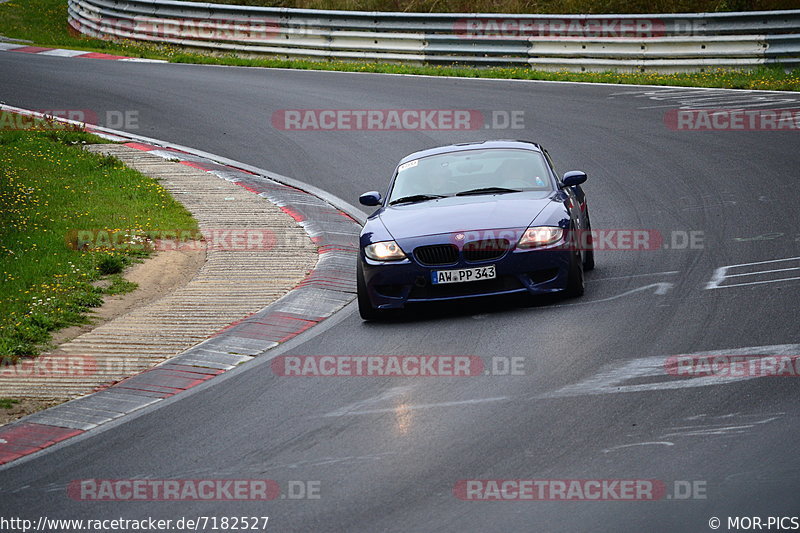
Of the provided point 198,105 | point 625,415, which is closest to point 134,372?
point 625,415

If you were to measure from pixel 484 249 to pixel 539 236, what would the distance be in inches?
19.7

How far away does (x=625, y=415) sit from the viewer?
6.79 metres

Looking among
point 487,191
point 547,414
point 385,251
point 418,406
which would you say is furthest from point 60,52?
point 547,414

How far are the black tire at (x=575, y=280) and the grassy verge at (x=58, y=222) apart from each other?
437cm

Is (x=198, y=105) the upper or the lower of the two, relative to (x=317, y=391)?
upper

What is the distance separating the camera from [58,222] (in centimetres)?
1329

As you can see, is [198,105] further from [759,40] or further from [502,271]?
[502,271]

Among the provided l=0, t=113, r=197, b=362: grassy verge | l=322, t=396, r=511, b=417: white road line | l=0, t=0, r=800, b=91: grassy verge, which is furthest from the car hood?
l=0, t=0, r=800, b=91: grassy verge

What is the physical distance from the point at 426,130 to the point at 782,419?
43.8 ft

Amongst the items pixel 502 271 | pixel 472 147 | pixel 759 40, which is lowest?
pixel 502 271

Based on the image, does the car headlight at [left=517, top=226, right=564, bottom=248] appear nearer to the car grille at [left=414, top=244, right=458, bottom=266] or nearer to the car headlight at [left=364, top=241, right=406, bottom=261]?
the car grille at [left=414, top=244, right=458, bottom=266]

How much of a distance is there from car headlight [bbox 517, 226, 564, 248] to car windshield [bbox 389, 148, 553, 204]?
1.06 metres

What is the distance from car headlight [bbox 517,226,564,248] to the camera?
31.3ft

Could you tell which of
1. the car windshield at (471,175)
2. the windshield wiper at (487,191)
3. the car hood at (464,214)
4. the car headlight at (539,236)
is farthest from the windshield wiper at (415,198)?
the car headlight at (539,236)
